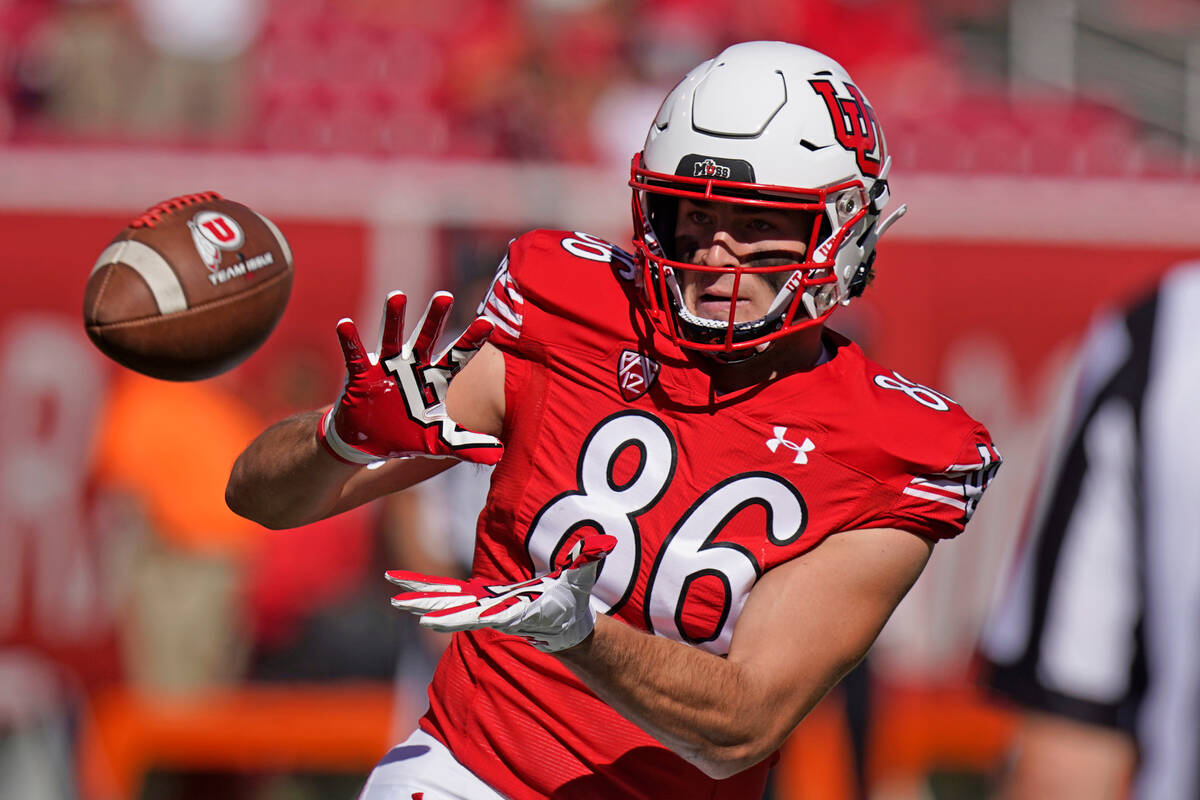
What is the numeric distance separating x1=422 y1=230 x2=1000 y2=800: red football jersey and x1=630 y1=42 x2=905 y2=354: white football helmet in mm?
113

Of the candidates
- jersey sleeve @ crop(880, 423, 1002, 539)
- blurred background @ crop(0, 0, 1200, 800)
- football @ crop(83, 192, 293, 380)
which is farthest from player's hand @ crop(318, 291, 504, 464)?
blurred background @ crop(0, 0, 1200, 800)

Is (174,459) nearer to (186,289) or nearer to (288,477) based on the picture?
(186,289)

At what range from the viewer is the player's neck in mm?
2625

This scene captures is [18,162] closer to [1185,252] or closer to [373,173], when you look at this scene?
[373,173]

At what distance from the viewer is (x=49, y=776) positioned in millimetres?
6359

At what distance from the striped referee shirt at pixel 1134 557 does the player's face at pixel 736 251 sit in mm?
856

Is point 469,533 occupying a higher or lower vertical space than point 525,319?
lower

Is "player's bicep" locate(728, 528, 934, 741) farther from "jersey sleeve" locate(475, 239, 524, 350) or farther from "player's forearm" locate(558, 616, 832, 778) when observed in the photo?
"jersey sleeve" locate(475, 239, 524, 350)

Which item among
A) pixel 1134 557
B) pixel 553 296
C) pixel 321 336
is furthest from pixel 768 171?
pixel 321 336

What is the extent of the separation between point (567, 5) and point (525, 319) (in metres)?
6.65

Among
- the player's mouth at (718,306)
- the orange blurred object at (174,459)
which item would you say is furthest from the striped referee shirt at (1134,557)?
the orange blurred object at (174,459)

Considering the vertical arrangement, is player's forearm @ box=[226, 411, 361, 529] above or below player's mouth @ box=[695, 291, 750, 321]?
below

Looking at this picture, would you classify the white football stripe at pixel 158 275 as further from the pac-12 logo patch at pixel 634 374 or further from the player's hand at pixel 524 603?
the player's hand at pixel 524 603

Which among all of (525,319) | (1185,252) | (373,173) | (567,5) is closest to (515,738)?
(525,319)
